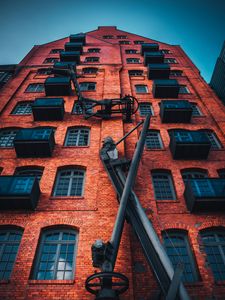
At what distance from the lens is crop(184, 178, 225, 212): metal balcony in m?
9.95

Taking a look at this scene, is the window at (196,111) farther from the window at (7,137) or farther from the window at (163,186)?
the window at (7,137)

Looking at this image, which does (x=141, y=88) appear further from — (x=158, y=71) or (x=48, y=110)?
(x=48, y=110)

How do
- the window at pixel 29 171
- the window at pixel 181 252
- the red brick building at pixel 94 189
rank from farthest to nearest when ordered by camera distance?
the window at pixel 29 171
the window at pixel 181 252
the red brick building at pixel 94 189

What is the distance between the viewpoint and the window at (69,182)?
11.4m

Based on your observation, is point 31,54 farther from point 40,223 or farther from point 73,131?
point 40,223

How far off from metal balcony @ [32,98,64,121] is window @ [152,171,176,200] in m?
7.58

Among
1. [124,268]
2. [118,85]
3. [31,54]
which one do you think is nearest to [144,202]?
[124,268]

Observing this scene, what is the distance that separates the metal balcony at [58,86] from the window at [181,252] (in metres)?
13.7

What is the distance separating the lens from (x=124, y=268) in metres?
8.05

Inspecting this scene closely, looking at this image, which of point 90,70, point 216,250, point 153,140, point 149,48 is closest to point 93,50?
point 149,48

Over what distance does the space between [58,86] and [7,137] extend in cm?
617

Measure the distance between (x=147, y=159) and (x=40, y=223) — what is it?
255 inches

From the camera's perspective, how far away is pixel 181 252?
9.23m

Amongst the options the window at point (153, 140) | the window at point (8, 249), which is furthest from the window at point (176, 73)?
the window at point (8, 249)
